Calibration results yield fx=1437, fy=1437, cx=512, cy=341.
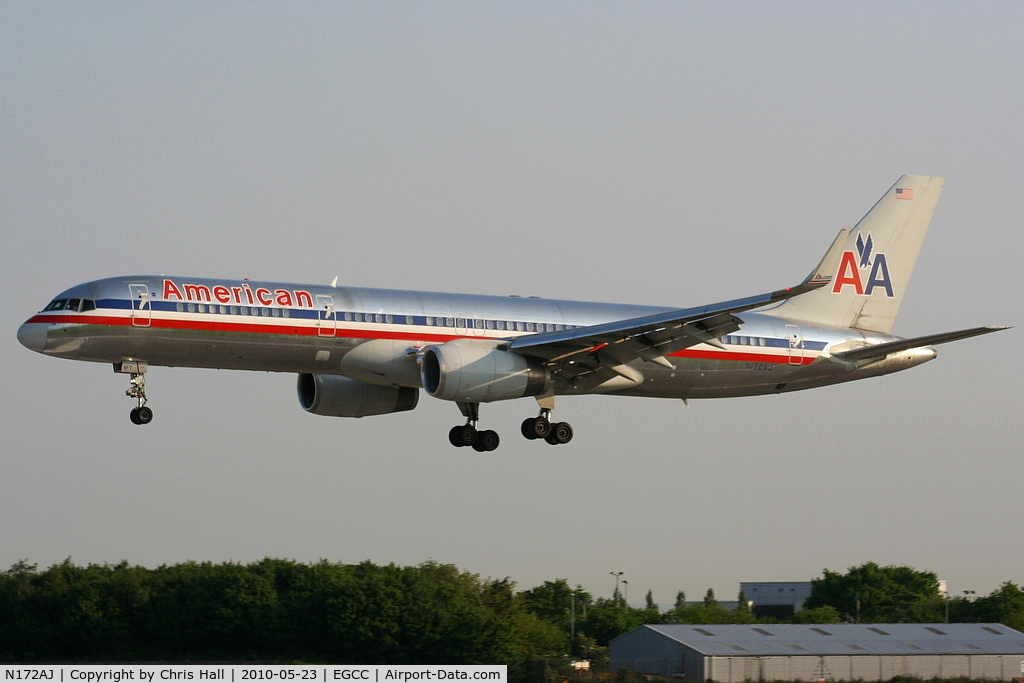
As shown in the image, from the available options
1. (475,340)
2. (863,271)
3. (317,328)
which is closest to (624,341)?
(475,340)

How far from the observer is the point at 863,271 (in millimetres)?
53562


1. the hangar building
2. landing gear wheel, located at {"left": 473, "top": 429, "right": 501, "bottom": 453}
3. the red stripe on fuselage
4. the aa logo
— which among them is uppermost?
the aa logo

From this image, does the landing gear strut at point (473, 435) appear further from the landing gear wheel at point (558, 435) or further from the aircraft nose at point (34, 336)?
the aircraft nose at point (34, 336)

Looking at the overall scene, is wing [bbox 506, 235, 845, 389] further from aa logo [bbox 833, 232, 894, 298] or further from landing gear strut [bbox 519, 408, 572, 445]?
aa logo [bbox 833, 232, 894, 298]

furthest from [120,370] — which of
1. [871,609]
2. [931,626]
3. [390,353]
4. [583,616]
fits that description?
[871,609]

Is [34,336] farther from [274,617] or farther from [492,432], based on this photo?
[274,617]

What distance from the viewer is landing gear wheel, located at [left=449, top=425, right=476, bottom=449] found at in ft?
157

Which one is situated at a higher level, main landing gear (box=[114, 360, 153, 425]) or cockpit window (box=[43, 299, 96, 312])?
cockpit window (box=[43, 299, 96, 312])

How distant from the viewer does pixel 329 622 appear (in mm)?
68812

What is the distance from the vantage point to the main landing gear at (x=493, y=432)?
47719 millimetres

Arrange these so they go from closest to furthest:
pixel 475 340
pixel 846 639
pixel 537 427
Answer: pixel 475 340 < pixel 537 427 < pixel 846 639

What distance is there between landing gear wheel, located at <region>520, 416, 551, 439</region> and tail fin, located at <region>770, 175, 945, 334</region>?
9.57m

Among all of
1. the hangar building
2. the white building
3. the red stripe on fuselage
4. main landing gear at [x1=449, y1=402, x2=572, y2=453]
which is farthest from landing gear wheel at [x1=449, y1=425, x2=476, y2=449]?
the white building

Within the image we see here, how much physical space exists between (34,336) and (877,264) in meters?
30.4
